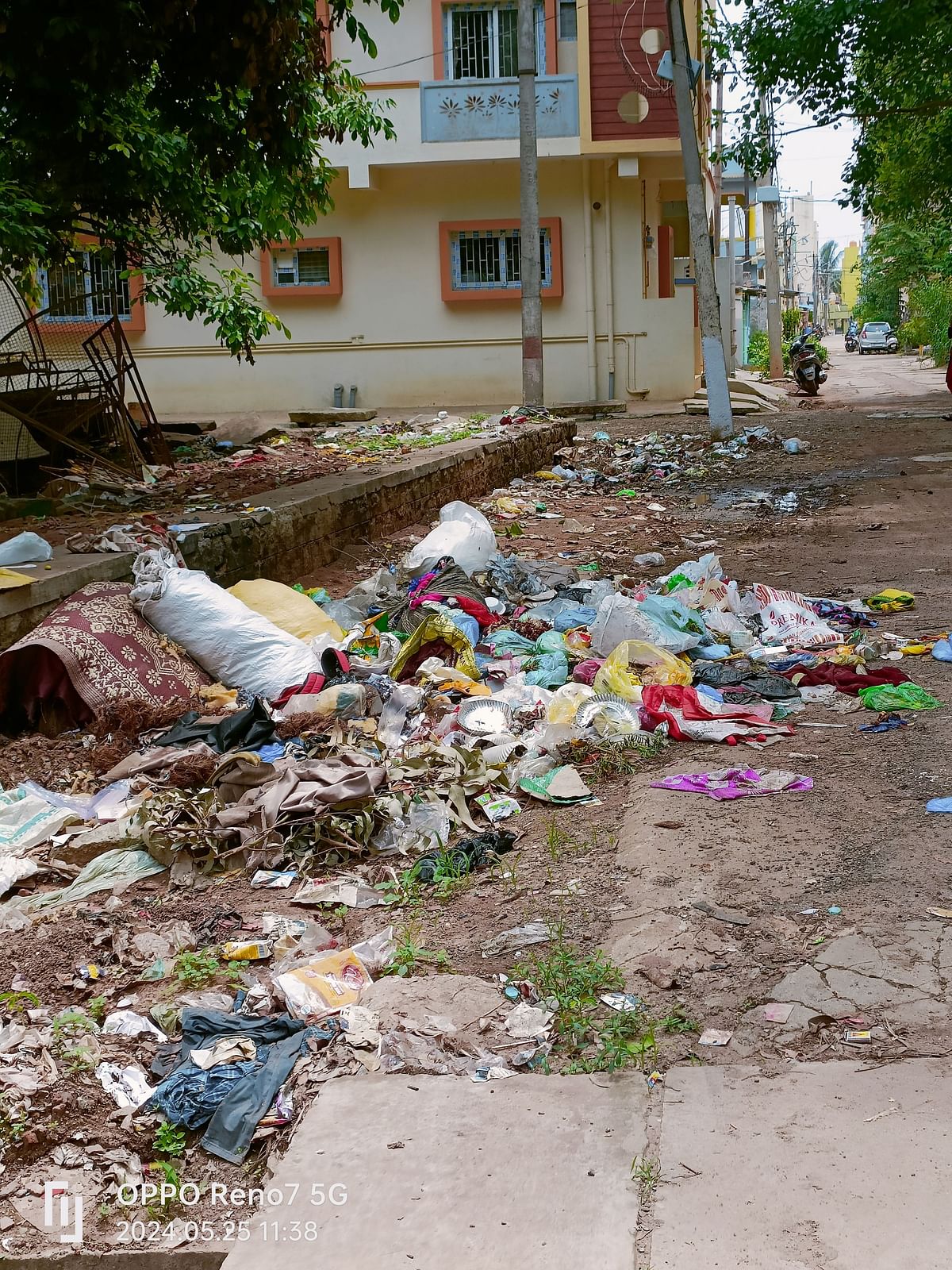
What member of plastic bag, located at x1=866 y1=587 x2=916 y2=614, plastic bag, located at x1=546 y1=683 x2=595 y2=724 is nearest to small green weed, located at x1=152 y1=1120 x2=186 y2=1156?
plastic bag, located at x1=546 y1=683 x2=595 y2=724

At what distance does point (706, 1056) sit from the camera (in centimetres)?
240

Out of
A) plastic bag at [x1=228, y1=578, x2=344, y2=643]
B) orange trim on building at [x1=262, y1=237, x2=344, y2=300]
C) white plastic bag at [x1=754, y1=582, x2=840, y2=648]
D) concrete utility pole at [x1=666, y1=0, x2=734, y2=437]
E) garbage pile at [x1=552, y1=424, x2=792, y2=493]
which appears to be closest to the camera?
white plastic bag at [x1=754, y1=582, x2=840, y2=648]

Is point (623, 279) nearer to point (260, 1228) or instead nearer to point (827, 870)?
point (827, 870)

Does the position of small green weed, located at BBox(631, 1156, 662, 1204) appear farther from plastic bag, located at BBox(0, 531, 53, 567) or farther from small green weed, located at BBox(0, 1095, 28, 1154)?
plastic bag, located at BBox(0, 531, 53, 567)

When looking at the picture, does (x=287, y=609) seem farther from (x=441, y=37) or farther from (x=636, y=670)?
(x=441, y=37)

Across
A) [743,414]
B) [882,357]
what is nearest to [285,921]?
[743,414]

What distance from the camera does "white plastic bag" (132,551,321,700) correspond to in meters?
5.05

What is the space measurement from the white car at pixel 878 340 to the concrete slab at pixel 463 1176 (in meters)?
52.0

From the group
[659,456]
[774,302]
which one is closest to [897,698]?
[659,456]

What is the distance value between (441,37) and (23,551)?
48.5 feet

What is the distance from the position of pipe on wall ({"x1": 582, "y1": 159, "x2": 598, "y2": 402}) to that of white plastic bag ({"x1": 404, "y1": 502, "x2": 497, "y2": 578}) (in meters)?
11.9

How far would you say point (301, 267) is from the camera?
61.3 ft

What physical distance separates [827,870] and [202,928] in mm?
1624

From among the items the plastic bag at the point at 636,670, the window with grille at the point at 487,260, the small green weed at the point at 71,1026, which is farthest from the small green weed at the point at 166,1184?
the window with grille at the point at 487,260
